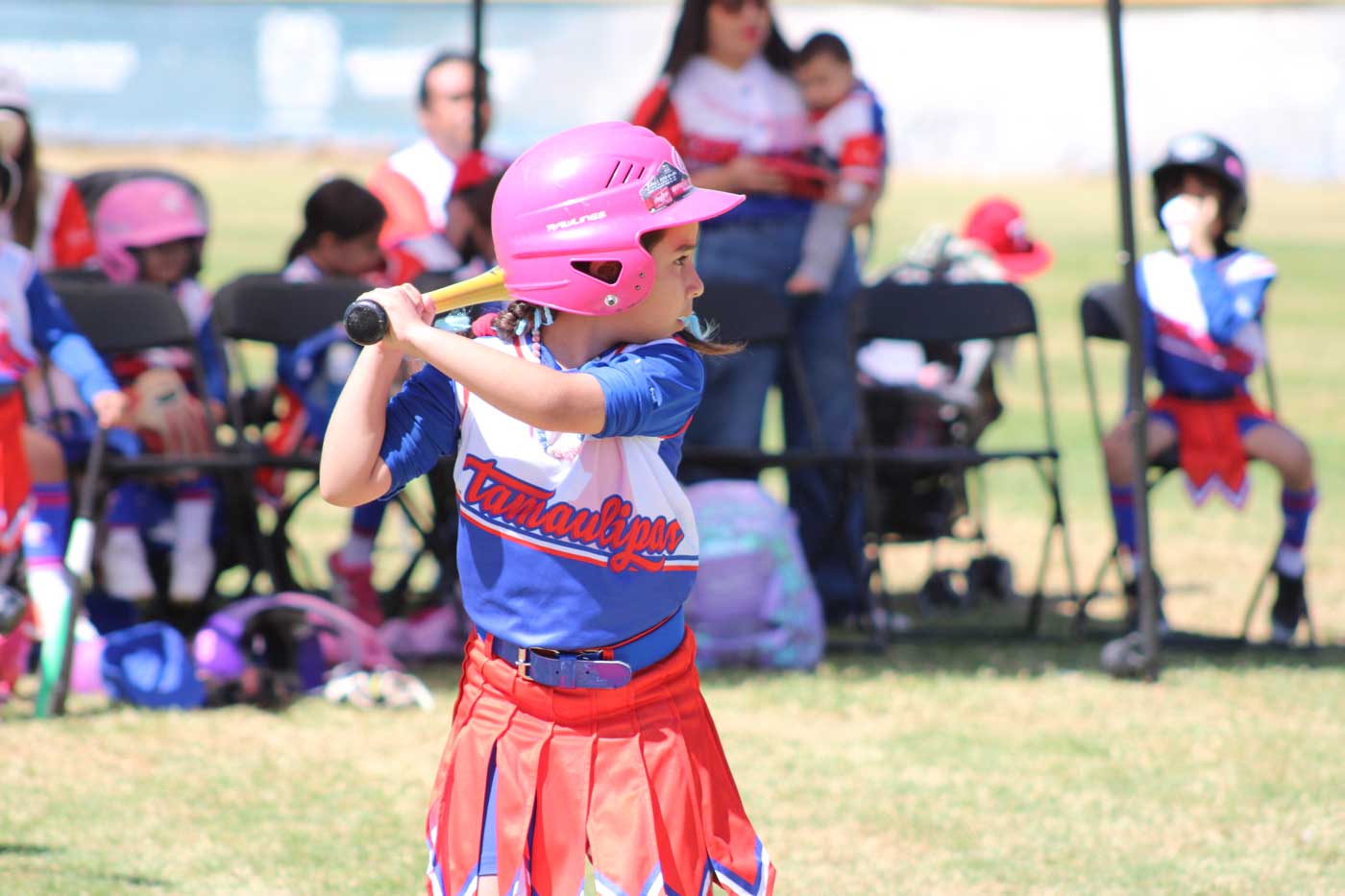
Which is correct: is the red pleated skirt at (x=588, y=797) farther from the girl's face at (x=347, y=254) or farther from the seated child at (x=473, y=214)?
the girl's face at (x=347, y=254)

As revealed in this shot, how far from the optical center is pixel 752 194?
20.4 ft

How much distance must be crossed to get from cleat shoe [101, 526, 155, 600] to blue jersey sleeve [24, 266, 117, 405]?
31.2 inches

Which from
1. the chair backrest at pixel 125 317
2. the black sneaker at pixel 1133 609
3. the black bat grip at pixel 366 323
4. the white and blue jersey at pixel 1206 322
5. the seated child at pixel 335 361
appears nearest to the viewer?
the black bat grip at pixel 366 323

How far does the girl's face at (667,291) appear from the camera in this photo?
2.62m

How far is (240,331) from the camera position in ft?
18.5

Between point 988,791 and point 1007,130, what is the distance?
27589 mm

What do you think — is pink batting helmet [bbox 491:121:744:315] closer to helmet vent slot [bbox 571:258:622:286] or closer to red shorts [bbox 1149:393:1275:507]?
helmet vent slot [bbox 571:258:622:286]

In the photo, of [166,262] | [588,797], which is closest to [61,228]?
[166,262]

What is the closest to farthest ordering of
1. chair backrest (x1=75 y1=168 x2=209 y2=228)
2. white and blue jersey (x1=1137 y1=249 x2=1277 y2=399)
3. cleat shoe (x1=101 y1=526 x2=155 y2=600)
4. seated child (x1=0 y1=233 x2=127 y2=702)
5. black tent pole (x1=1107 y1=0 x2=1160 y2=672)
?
seated child (x1=0 y1=233 x2=127 y2=702)
black tent pole (x1=1107 y1=0 x2=1160 y2=672)
cleat shoe (x1=101 y1=526 x2=155 y2=600)
white and blue jersey (x1=1137 y1=249 x2=1277 y2=399)
chair backrest (x1=75 y1=168 x2=209 y2=228)

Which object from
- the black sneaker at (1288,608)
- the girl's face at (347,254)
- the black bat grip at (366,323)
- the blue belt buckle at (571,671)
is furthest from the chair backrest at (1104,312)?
the black bat grip at (366,323)

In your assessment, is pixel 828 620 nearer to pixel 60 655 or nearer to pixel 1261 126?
pixel 60 655

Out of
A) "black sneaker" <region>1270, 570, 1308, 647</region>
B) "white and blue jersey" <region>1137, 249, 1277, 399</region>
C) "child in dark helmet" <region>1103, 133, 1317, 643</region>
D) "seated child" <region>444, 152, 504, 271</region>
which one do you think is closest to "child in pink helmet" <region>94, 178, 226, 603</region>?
"seated child" <region>444, 152, 504, 271</region>

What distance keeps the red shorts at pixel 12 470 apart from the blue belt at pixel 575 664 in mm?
2698

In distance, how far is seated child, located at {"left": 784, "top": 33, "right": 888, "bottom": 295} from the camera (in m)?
6.22
